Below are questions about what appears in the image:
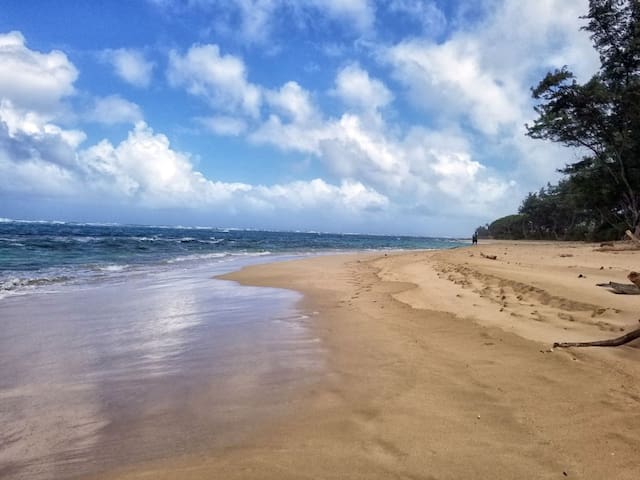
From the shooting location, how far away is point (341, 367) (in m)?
4.88

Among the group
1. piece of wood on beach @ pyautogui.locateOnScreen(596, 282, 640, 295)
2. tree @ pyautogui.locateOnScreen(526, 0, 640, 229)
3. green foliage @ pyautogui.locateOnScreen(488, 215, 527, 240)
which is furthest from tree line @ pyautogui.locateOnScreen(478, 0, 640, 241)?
green foliage @ pyautogui.locateOnScreen(488, 215, 527, 240)

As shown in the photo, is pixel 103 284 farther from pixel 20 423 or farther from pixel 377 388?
pixel 377 388

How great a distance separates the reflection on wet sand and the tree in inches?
1016

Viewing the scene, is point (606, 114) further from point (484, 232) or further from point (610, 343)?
point (484, 232)

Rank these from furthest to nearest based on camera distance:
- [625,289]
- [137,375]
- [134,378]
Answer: [625,289] < [137,375] < [134,378]

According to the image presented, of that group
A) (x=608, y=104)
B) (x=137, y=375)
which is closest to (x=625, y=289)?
(x=137, y=375)

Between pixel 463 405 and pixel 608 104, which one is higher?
pixel 608 104

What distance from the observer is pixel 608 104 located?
26266mm

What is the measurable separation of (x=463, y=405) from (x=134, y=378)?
133 inches

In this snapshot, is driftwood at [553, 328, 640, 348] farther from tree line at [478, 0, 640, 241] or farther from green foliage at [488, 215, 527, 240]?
green foliage at [488, 215, 527, 240]

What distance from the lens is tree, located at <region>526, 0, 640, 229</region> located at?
25.1 meters

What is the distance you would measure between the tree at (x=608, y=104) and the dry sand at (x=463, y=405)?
77.7 ft

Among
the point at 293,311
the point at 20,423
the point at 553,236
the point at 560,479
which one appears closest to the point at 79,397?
the point at 20,423

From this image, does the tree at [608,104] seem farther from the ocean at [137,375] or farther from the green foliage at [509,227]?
the green foliage at [509,227]
